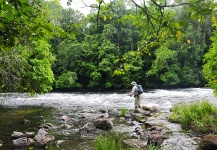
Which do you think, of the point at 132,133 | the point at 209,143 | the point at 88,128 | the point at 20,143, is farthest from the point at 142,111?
the point at 20,143

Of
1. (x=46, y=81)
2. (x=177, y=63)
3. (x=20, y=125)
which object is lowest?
(x=20, y=125)

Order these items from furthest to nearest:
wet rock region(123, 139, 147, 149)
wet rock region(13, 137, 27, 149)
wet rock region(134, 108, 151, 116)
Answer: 1. wet rock region(134, 108, 151, 116)
2. wet rock region(13, 137, 27, 149)
3. wet rock region(123, 139, 147, 149)

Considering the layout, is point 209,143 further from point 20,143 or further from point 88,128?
point 20,143

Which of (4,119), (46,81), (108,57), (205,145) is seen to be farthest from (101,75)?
(205,145)

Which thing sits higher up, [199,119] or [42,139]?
[199,119]

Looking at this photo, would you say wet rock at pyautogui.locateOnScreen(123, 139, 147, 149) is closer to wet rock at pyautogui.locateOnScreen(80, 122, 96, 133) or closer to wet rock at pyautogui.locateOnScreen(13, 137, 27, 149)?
wet rock at pyautogui.locateOnScreen(80, 122, 96, 133)

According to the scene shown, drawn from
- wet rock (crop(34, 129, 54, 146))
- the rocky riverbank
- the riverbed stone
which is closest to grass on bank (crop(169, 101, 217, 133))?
the rocky riverbank

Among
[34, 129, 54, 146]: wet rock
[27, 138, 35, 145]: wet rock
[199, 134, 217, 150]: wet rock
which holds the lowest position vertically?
[27, 138, 35, 145]: wet rock

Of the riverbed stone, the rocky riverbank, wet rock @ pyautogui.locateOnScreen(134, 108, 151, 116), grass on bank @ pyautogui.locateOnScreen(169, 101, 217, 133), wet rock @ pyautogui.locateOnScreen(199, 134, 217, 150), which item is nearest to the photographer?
wet rock @ pyautogui.locateOnScreen(199, 134, 217, 150)

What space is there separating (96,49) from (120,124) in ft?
91.2

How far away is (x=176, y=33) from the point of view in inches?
91.7

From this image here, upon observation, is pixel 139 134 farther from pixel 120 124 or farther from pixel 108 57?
pixel 108 57

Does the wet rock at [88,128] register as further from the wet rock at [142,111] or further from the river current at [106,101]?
the river current at [106,101]

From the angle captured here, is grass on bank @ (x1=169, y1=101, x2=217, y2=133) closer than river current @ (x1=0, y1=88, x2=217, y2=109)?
Yes
